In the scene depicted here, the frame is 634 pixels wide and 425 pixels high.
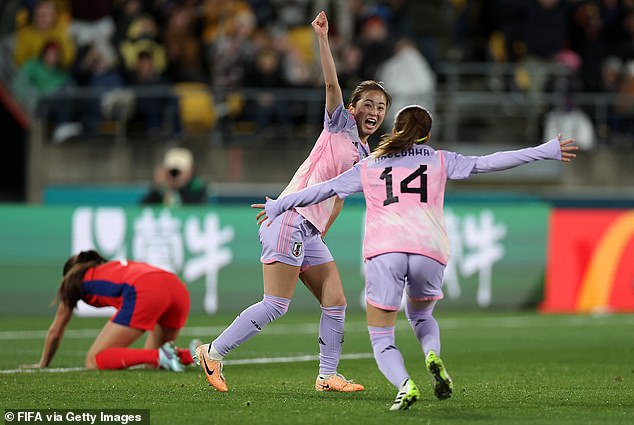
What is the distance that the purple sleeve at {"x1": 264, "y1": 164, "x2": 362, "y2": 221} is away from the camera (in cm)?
898

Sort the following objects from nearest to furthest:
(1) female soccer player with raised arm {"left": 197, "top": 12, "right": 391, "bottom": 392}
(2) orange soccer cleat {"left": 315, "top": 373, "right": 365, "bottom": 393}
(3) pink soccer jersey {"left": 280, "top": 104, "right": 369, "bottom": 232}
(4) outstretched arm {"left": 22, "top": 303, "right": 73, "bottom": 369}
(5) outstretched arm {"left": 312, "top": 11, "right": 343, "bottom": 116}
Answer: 1. (5) outstretched arm {"left": 312, "top": 11, "right": 343, "bottom": 116}
2. (1) female soccer player with raised arm {"left": 197, "top": 12, "right": 391, "bottom": 392}
3. (3) pink soccer jersey {"left": 280, "top": 104, "right": 369, "bottom": 232}
4. (2) orange soccer cleat {"left": 315, "top": 373, "right": 365, "bottom": 393}
5. (4) outstretched arm {"left": 22, "top": 303, "right": 73, "bottom": 369}

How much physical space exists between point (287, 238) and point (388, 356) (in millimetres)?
1516

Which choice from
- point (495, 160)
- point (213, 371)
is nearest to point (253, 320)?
point (213, 371)

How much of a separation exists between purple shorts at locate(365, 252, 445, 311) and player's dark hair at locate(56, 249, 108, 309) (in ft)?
Answer: 12.4

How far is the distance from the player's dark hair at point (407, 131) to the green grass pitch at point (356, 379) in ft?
5.57

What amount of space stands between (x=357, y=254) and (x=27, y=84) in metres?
6.53

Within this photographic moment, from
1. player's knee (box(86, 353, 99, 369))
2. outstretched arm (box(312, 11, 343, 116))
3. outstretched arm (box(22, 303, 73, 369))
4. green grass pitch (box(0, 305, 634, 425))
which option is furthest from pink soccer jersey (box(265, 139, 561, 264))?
player's knee (box(86, 353, 99, 369))

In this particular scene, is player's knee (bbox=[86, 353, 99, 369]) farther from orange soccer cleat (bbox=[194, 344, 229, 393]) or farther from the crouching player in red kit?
orange soccer cleat (bbox=[194, 344, 229, 393])

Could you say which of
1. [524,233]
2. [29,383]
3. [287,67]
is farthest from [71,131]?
[29,383]

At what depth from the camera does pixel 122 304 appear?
39.0ft

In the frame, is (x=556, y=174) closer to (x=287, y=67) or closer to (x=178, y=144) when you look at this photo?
(x=287, y=67)

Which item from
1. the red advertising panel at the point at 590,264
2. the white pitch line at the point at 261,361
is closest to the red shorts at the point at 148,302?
the white pitch line at the point at 261,361

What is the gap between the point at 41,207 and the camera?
1841 cm

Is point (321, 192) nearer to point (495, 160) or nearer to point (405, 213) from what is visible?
point (405, 213)
